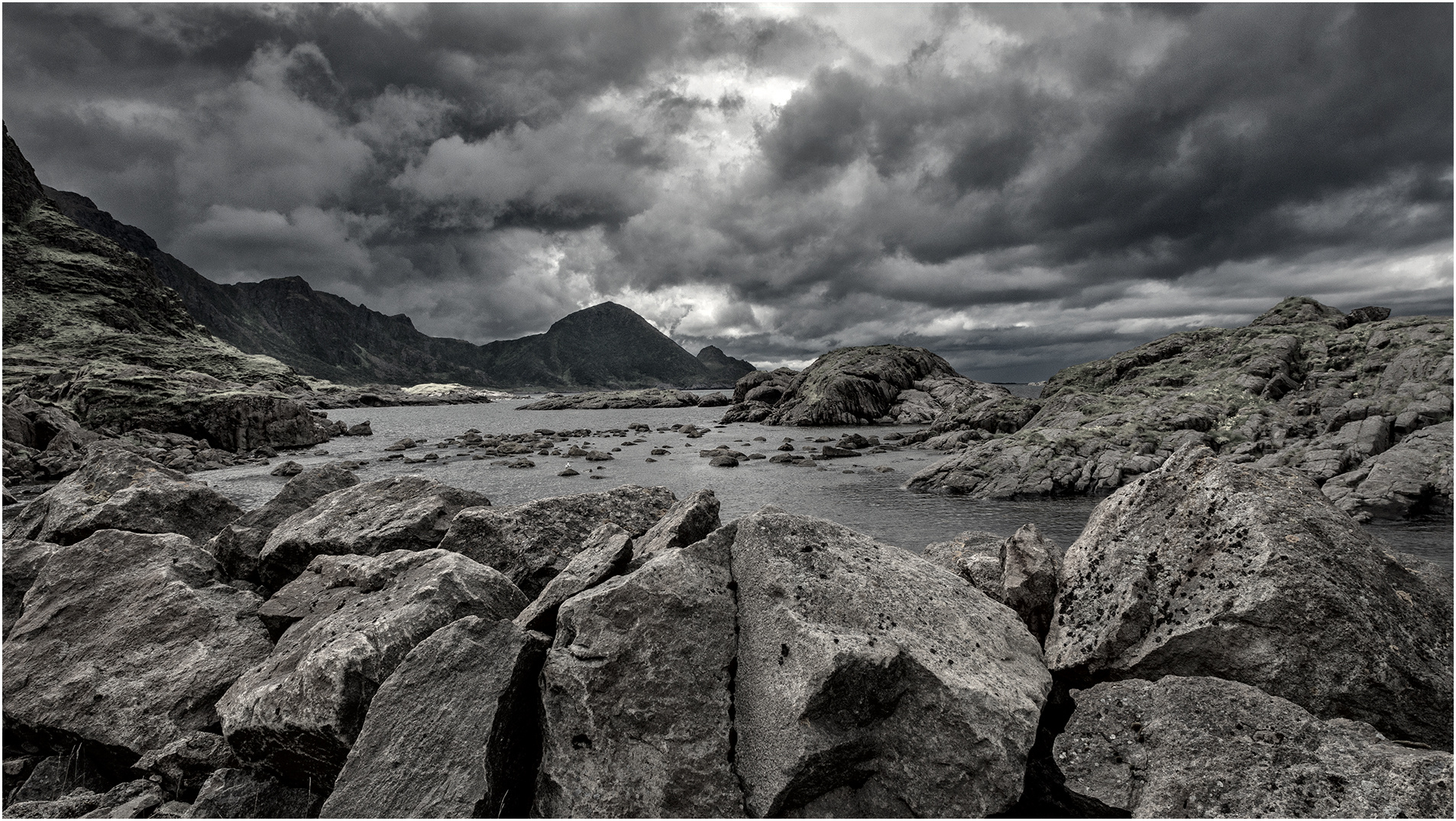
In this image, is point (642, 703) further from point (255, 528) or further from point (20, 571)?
point (20, 571)

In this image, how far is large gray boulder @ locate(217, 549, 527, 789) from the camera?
22.6 ft

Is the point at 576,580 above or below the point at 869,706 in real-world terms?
above

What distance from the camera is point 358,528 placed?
13.4 meters

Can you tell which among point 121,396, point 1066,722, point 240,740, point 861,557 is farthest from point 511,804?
point 121,396

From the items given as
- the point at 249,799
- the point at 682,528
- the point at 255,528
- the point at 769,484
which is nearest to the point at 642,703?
the point at 682,528

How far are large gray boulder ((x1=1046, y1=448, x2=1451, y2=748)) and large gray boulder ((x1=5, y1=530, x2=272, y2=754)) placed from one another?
13721mm

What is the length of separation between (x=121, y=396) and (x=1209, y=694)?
101857mm

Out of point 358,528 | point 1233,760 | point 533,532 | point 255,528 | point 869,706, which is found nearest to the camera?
point 1233,760

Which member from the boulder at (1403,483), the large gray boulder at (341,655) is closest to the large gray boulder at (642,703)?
the large gray boulder at (341,655)

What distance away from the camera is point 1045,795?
6484mm

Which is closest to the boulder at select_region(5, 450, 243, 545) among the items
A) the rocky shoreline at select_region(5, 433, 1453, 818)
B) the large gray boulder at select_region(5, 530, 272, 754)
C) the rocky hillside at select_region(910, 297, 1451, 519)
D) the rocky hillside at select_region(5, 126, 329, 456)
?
the large gray boulder at select_region(5, 530, 272, 754)

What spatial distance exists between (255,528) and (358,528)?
3283 mm

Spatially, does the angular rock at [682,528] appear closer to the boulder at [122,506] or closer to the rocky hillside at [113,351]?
the boulder at [122,506]

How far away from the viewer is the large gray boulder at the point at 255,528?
44.7 feet
